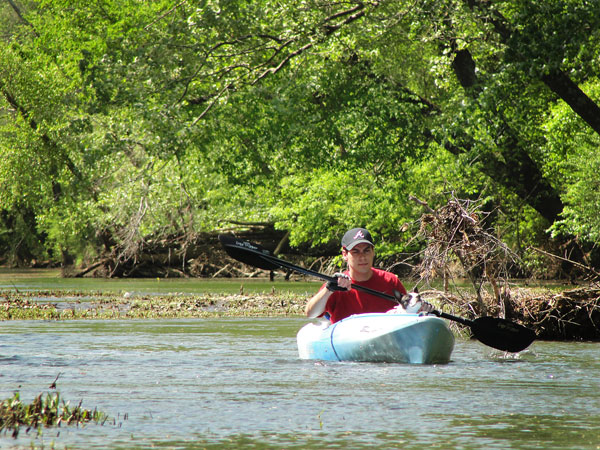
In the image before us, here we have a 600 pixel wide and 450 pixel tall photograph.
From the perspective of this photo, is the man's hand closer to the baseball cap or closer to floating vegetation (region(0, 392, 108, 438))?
the baseball cap

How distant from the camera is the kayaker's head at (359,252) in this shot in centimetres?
1010

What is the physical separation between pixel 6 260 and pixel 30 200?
20.4 m

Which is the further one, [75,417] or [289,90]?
[289,90]

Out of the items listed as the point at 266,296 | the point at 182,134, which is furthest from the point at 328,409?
the point at 266,296

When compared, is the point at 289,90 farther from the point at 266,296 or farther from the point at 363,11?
the point at 266,296

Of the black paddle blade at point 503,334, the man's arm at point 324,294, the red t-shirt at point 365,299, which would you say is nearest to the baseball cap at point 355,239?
the man's arm at point 324,294

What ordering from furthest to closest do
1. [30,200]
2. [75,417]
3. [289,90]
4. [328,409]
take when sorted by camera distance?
[30,200]
[289,90]
[328,409]
[75,417]

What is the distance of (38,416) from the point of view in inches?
262

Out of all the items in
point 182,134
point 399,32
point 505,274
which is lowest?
point 505,274

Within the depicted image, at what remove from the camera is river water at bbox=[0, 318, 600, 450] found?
248 inches

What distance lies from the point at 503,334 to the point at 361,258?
2.00 m

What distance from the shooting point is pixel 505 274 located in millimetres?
12438

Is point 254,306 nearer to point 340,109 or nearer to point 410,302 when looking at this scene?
point 340,109

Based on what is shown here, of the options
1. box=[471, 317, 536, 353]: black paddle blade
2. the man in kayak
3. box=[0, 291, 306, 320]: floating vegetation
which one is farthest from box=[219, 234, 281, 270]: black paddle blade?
box=[0, 291, 306, 320]: floating vegetation
